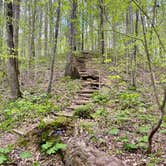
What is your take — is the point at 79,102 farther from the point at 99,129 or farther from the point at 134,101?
the point at 99,129

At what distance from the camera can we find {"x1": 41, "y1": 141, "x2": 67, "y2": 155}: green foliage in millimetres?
4875

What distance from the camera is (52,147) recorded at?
5.07 m

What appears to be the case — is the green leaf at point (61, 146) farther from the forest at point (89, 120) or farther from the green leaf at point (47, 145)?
the green leaf at point (47, 145)

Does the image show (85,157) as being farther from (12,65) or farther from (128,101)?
(12,65)

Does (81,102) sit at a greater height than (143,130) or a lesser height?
greater

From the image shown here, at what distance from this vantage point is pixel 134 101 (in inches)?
328

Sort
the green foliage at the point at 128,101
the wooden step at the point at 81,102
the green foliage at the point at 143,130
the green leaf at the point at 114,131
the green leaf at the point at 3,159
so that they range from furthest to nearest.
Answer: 1. the wooden step at the point at 81,102
2. the green foliage at the point at 128,101
3. the green foliage at the point at 143,130
4. the green leaf at the point at 114,131
5. the green leaf at the point at 3,159

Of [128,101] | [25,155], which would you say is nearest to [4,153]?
[25,155]

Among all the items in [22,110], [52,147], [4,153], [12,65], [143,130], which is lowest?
[4,153]

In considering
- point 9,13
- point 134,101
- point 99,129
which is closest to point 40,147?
point 99,129

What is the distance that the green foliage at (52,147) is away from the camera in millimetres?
4875

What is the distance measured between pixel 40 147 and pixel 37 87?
6611 mm

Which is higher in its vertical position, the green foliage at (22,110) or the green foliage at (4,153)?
the green foliage at (22,110)

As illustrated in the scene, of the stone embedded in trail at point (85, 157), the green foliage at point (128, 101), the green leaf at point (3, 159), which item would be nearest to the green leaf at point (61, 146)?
the stone embedded in trail at point (85, 157)
